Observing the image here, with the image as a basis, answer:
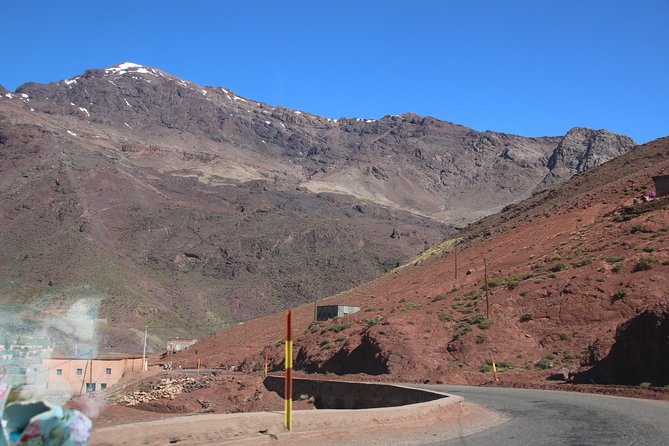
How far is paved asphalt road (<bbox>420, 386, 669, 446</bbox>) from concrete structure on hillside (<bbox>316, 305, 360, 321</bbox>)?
41464 millimetres

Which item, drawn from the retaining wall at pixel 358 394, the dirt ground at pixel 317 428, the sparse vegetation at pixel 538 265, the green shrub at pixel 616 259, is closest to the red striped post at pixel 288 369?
the dirt ground at pixel 317 428

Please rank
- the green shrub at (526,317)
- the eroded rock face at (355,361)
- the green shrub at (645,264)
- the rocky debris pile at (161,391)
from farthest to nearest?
the green shrub at (526,317) → the green shrub at (645,264) → the eroded rock face at (355,361) → the rocky debris pile at (161,391)

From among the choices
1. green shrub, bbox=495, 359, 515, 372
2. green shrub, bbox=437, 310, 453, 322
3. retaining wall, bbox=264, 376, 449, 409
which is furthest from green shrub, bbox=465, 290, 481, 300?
retaining wall, bbox=264, 376, 449, 409

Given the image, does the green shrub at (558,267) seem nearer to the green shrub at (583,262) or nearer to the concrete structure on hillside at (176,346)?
the green shrub at (583,262)

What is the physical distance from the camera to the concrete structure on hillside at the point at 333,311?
5875 cm

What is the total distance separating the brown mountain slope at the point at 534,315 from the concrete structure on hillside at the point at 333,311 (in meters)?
4.95

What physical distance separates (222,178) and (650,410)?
598 feet

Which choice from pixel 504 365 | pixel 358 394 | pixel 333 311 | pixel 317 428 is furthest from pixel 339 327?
pixel 317 428

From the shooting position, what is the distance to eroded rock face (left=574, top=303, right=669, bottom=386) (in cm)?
1878

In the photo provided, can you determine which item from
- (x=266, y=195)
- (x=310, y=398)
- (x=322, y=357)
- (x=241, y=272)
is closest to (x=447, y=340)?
(x=322, y=357)

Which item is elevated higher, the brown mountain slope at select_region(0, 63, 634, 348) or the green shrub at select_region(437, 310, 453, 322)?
the brown mountain slope at select_region(0, 63, 634, 348)

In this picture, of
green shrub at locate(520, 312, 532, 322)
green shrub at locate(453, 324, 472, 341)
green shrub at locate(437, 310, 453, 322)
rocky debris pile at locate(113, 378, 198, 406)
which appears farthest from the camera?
green shrub at locate(437, 310, 453, 322)

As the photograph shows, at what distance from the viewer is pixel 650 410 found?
13.3 meters

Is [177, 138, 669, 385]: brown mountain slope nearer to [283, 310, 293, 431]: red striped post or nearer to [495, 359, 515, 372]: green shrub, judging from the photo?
[495, 359, 515, 372]: green shrub
